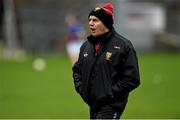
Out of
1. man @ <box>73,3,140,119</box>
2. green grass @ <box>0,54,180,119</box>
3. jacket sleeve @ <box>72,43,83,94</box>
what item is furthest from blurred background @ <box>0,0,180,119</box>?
man @ <box>73,3,140,119</box>

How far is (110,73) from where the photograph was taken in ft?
32.1

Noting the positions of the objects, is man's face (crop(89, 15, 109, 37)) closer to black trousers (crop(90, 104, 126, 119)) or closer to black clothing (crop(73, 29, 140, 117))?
black clothing (crop(73, 29, 140, 117))

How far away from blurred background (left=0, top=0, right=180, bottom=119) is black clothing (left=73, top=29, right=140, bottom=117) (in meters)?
7.09

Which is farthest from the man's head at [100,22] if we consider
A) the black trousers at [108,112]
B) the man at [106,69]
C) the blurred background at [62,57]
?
the blurred background at [62,57]

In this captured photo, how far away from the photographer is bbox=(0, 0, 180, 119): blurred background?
1944 centimetres

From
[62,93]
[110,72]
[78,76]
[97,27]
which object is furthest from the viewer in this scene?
[62,93]

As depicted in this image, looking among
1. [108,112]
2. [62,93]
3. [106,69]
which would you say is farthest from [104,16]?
[62,93]

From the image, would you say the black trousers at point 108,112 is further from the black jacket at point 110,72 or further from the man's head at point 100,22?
the man's head at point 100,22

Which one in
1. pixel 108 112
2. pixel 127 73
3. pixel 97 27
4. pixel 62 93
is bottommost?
pixel 62 93

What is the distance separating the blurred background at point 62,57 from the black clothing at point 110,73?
7.09m

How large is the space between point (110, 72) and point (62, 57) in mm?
31578

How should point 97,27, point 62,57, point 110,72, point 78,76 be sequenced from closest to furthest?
point 110,72, point 97,27, point 78,76, point 62,57

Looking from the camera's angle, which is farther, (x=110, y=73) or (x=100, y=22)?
(x=100, y=22)

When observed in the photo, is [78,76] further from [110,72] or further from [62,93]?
[62,93]
